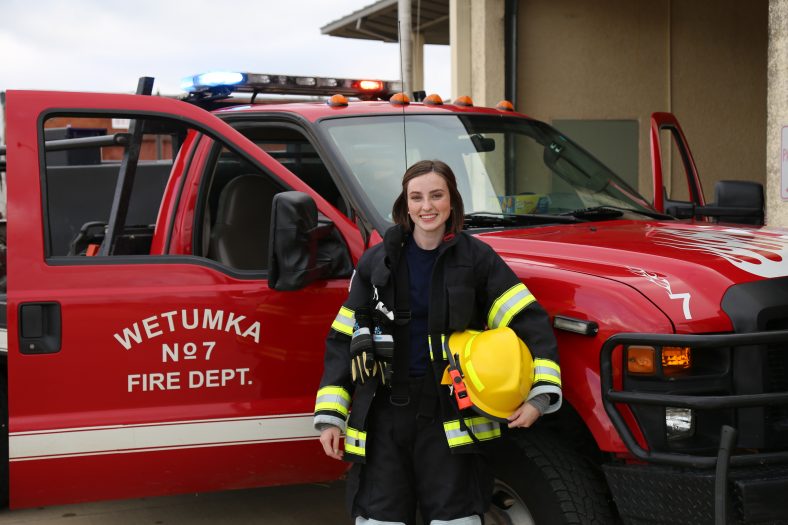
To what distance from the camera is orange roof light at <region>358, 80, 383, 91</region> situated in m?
5.34

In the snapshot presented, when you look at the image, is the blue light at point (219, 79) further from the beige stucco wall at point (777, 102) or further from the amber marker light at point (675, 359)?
the beige stucco wall at point (777, 102)

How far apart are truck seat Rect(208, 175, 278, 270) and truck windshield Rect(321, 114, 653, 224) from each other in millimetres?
530

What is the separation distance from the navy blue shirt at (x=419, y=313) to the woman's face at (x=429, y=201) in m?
0.12

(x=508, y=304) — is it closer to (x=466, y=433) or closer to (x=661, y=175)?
(x=466, y=433)

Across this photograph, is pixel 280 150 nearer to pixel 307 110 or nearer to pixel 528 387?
pixel 307 110

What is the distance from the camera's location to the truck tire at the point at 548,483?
310cm

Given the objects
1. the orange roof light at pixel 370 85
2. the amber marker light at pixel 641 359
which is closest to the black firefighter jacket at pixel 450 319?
the amber marker light at pixel 641 359

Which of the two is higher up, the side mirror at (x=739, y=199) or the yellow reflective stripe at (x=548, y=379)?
the side mirror at (x=739, y=199)

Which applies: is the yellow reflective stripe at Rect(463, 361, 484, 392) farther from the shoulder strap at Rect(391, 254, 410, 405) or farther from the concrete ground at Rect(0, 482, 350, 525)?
the concrete ground at Rect(0, 482, 350, 525)

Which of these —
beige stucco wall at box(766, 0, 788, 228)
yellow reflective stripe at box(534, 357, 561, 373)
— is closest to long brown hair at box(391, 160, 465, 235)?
yellow reflective stripe at box(534, 357, 561, 373)

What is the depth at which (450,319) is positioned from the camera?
9.96 ft

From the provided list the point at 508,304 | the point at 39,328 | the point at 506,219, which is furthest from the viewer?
the point at 506,219

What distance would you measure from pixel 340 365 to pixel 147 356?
2.93ft

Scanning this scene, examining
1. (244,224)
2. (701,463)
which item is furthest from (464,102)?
(701,463)
